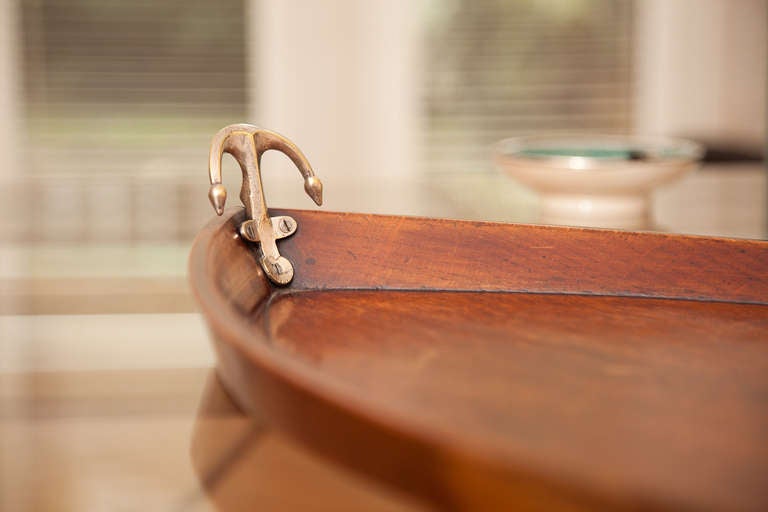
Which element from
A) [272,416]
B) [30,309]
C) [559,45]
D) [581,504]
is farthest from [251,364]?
[559,45]

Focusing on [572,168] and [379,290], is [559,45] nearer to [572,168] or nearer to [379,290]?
[572,168]

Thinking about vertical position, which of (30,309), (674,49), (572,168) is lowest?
(30,309)

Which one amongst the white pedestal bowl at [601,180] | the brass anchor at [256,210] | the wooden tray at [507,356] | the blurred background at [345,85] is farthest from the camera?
the blurred background at [345,85]

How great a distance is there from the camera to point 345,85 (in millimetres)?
2293

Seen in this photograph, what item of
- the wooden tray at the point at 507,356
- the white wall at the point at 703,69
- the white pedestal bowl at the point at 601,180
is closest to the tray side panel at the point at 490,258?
the wooden tray at the point at 507,356

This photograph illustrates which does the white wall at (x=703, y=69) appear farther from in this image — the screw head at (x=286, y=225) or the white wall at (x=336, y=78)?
the screw head at (x=286, y=225)

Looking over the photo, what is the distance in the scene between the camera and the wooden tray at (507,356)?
0.25m

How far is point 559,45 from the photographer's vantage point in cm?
236

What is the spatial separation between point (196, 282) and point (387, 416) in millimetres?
169

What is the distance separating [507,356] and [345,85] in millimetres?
1952

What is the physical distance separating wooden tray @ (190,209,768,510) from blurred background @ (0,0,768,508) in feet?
5.28

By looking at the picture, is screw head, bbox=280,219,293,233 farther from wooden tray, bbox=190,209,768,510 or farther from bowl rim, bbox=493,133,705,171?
bowl rim, bbox=493,133,705,171

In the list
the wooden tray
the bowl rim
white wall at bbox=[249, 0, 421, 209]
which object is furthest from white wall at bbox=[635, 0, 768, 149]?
the wooden tray

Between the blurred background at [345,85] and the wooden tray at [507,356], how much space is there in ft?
5.28
